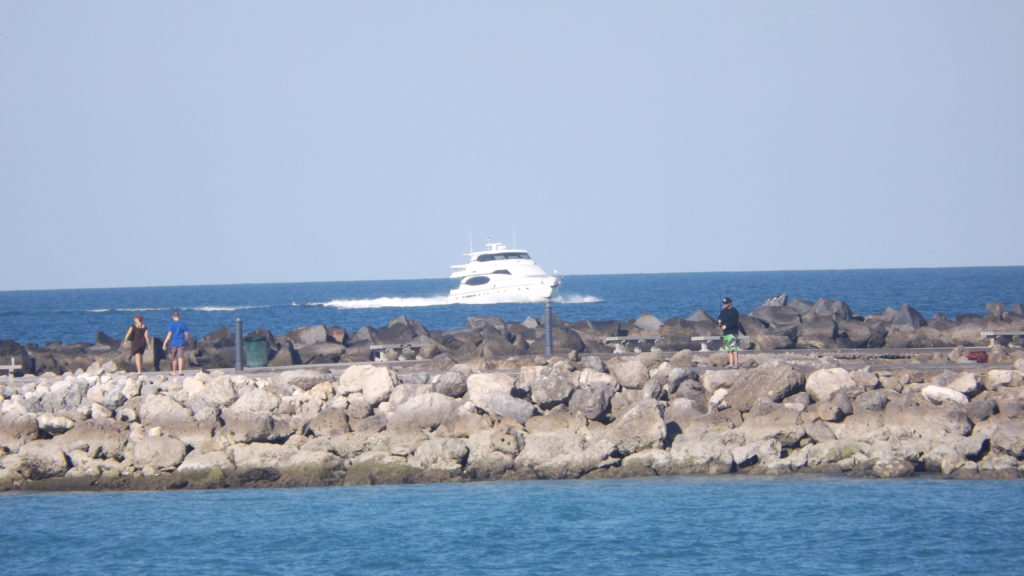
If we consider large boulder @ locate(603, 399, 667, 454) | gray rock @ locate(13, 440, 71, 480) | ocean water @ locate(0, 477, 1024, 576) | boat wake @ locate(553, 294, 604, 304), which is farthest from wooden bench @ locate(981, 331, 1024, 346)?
boat wake @ locate(553, 294, 604, 304)

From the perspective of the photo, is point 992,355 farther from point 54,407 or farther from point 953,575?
point 54,407

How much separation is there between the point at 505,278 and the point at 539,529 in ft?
179

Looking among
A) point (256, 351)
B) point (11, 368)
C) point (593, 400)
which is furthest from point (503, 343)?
point (11, 368)

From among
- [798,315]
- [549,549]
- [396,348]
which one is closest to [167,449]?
[549,549]

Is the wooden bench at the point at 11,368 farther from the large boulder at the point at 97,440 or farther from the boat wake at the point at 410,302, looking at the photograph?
the boat wake at the point at 410,302

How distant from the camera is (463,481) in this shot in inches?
644

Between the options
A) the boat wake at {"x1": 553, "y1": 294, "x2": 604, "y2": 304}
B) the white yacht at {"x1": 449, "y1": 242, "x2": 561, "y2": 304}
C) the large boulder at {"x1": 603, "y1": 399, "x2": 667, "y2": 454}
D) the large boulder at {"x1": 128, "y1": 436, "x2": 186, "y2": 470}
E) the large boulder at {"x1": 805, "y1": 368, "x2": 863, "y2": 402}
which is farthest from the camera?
the boat wake at {"x1": 553, "y1": 294, "x2": 604, "y2": 304}

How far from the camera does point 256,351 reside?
2183cm

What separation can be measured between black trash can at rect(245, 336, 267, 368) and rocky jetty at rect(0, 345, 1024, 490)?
10.7 feet

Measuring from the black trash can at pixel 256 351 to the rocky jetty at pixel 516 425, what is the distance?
10.7ft

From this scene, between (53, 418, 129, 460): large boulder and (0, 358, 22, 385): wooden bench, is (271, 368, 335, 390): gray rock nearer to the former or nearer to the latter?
(53, 418, 129, 460): large boulder

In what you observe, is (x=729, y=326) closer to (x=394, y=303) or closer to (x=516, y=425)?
(x=516, y=425)

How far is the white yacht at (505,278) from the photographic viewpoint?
68125mm

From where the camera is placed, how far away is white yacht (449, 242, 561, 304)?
68125mm
